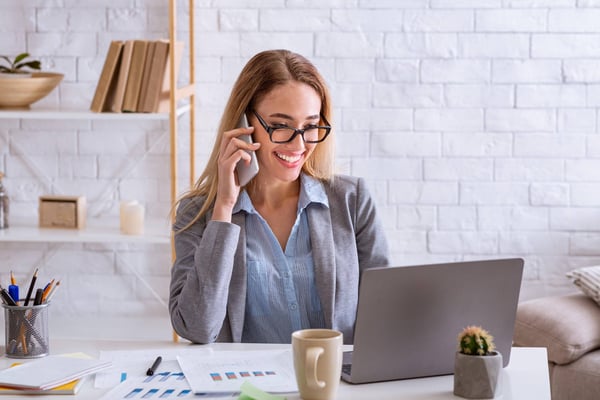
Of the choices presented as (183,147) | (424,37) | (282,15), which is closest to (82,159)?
(183,147)

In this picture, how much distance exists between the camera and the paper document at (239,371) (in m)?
1.48

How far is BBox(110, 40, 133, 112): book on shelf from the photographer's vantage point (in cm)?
286

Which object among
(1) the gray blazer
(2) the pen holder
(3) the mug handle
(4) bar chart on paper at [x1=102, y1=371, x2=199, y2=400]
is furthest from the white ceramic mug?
(2) the pen holder

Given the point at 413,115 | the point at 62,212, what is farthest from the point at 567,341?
the point at 62,212

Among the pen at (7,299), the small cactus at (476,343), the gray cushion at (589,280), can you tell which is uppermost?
the pen at (7,299)

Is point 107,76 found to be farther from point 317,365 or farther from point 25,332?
point 317,365

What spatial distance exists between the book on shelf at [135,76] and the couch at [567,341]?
55.8 inches

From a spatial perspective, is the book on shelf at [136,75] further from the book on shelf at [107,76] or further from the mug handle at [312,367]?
the mug handle at [312,367]

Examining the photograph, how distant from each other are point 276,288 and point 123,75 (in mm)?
1161

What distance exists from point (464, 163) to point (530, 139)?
0.83ft

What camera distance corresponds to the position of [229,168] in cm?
197

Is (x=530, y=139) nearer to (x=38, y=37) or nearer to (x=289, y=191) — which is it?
(x=289, y=191)

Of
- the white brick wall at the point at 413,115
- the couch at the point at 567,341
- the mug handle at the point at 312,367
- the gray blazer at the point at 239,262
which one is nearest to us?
the mug handle at the point at 312,367

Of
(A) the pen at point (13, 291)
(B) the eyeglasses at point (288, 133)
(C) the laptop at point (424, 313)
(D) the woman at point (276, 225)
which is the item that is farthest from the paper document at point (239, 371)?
(B) the eyeglasses at point (288, 133)
